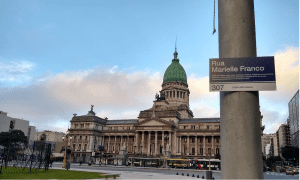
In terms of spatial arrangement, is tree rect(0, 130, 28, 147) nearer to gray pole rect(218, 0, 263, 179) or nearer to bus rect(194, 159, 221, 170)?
bus rect(194, 159, 221, 170)

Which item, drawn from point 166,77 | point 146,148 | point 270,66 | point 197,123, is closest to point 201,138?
point 197,123

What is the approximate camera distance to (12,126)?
145 metres

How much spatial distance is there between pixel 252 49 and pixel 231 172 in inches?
125

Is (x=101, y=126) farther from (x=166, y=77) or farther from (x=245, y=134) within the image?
(x=245, y=134)

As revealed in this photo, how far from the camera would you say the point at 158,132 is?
99.5 metres

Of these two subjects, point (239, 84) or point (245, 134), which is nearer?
point (245, 134)

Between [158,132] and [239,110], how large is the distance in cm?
9489

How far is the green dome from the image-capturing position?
406ft

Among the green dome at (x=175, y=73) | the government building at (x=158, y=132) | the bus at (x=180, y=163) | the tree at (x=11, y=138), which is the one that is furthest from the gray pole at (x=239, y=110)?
the green dome at (x=175, y=73)

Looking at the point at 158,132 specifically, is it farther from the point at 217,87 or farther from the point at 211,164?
the point at 217,87

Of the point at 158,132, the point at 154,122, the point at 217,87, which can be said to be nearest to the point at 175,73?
the point at 154,122

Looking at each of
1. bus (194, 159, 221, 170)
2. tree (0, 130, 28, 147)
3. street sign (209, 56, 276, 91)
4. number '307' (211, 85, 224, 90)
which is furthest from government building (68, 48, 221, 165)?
street sign (209, 56, 276, 91)

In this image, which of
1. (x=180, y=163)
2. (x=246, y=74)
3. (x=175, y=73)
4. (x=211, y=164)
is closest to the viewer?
(x=246, y=74)

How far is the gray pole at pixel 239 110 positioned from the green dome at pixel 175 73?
117 m
